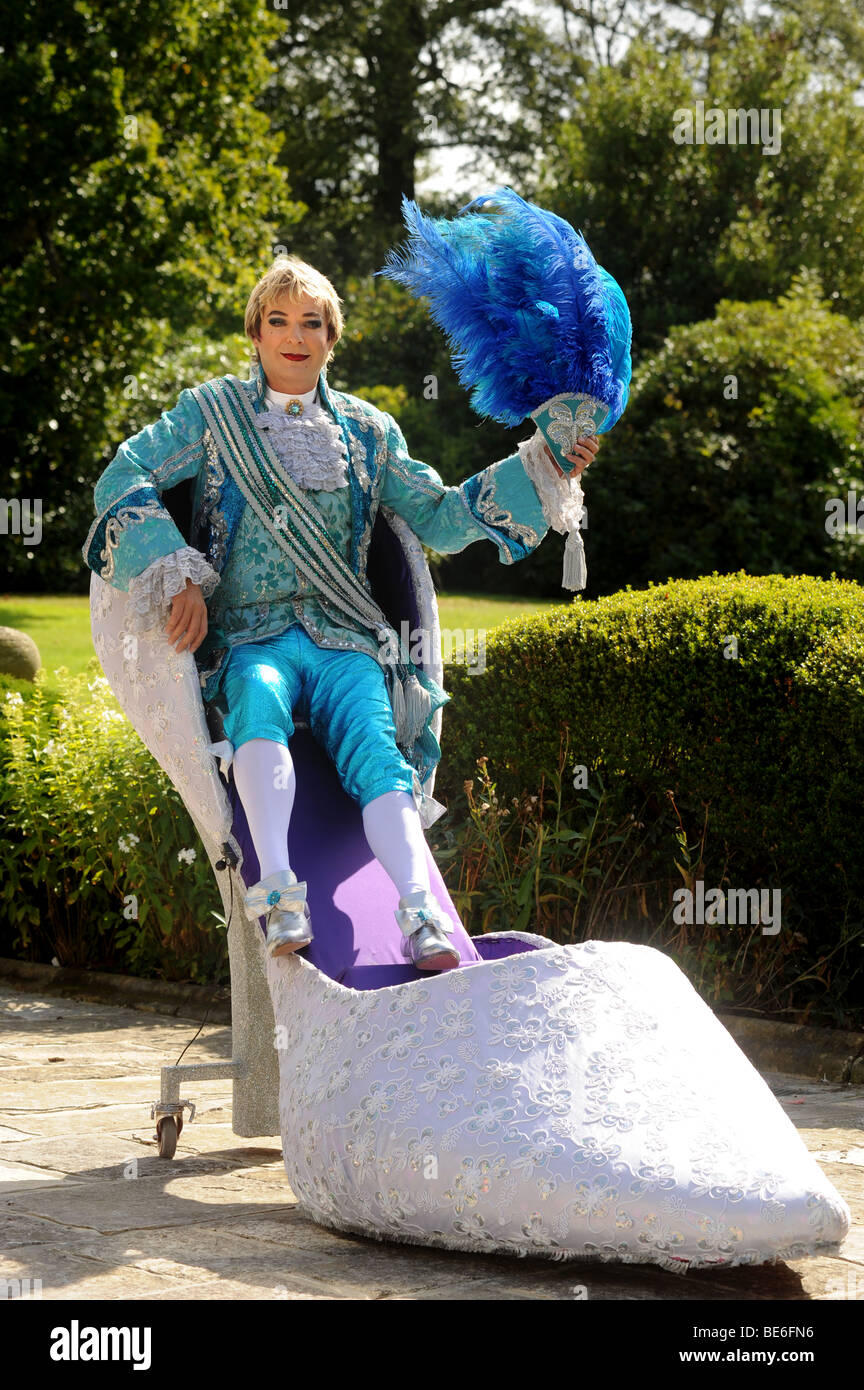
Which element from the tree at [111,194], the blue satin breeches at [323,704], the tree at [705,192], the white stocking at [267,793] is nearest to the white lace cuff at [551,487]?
the blue satin breeches at [323,704]

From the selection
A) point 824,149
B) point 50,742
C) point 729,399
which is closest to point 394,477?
point 50,742

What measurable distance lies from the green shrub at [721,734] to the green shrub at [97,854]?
133 centimetres

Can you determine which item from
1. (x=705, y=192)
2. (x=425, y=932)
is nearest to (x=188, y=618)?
(x=425, y=932)

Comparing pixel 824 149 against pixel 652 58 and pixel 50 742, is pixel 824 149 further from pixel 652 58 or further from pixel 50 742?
pixel 50 742

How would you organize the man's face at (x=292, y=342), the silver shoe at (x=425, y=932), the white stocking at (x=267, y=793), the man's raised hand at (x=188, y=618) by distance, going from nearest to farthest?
the silver shoe at (x=425, y=932)
the white stocking at (x=267, y=793)
the man's raised hand at (x=188, y=618)
the man's face at (x=292, y=342)

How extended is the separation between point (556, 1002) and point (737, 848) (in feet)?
8.93

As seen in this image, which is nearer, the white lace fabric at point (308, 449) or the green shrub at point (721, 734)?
the white lace fabric at point (308, 449)

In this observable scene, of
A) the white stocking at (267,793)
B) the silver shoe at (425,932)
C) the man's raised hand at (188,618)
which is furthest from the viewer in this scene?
the man's raised hand at (188,618)

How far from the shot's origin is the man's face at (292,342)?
13.6 ft

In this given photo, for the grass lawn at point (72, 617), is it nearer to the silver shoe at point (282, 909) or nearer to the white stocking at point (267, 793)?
the white stocking at point (267, 793)

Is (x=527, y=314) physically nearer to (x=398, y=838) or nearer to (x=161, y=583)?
(x=161, y=583)

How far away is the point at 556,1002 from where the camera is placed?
3.13 meters

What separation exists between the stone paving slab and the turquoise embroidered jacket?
1.23 metres

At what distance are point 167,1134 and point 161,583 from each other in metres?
1.41
